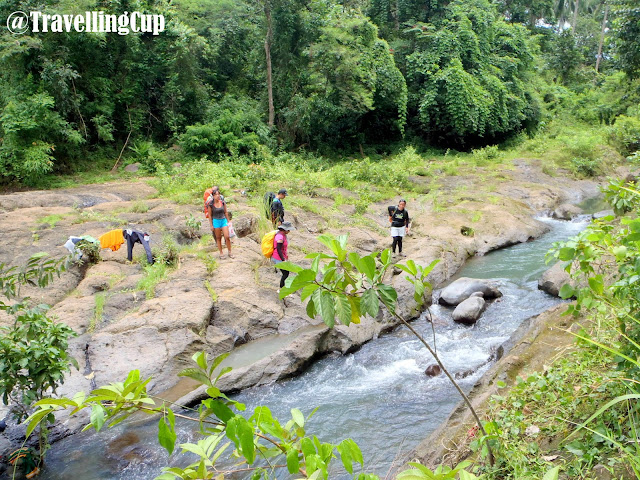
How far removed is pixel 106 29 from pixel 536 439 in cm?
1810

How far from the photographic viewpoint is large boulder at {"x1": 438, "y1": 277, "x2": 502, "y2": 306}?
29.7ft

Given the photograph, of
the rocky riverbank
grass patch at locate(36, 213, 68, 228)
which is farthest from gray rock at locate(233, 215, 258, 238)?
grass patch at locate(36, 213, 68, 228)

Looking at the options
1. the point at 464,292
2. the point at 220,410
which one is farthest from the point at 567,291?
the point at 464,292

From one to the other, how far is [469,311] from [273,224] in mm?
4208

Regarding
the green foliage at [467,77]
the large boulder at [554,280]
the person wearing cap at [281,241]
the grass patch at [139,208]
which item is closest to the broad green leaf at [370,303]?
the person wearing cap at [281,241]

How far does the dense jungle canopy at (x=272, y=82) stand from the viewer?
51.2 ft

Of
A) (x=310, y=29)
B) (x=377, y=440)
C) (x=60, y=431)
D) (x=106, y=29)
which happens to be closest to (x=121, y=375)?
(x=60, y=431)

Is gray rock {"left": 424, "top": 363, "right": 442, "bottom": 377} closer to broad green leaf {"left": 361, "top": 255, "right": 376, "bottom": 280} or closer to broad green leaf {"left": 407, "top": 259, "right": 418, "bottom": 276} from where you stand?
broad green leaf {"left": 407, "top": 259, "right": 418, "bottom": 276}

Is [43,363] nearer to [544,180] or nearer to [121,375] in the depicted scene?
[121,375]

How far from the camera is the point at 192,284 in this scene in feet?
28.2

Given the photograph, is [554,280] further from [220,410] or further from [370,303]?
[220,410]

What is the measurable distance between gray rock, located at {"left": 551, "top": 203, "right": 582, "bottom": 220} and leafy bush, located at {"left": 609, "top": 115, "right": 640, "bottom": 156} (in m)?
7.88

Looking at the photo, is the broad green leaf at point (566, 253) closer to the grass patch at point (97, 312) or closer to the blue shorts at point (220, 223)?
the grass patch at point (97, 312)

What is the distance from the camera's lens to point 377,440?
17.8ft
